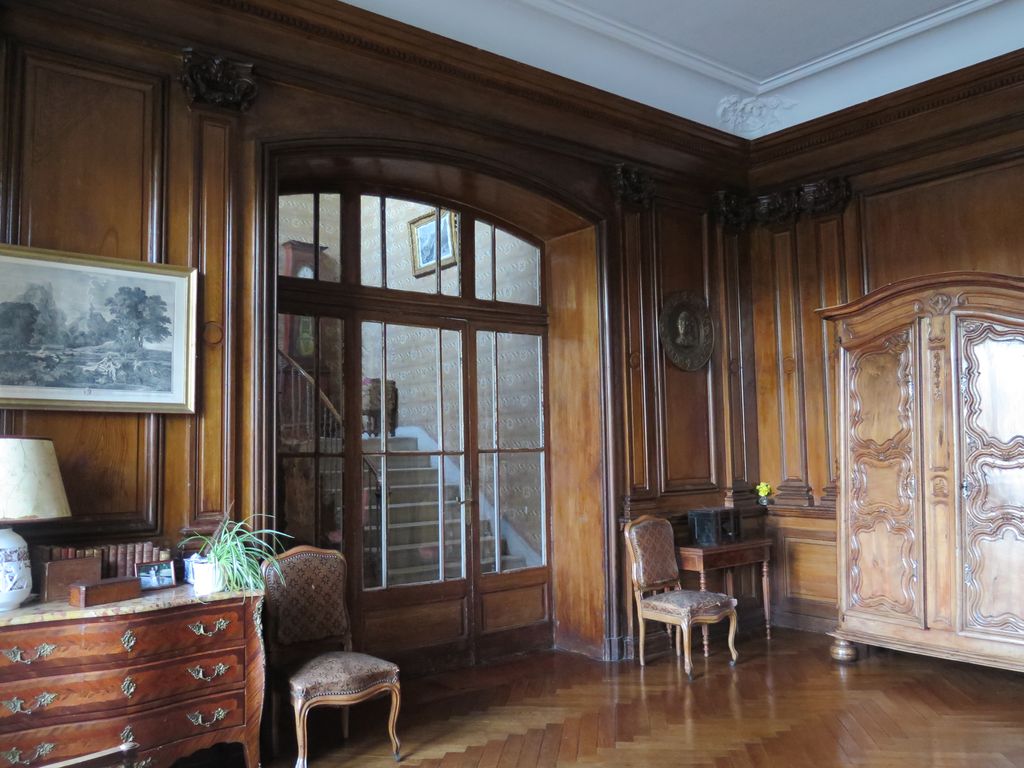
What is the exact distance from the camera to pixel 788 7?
477 centimetres

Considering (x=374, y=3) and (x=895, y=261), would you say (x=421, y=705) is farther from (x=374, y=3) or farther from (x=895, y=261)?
(x=895, y=261)

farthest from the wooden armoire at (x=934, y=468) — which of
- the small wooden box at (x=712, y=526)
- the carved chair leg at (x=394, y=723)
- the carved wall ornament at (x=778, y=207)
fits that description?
the carved chair leg at (x=394, y=723)

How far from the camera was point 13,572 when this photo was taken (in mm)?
2809

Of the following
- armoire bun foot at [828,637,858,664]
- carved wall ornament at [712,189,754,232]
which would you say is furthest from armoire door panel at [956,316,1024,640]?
carved wall ornament at [712,189,754,232]

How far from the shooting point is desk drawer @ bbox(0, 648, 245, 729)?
107 inches

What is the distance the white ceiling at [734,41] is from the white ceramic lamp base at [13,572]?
304 cm

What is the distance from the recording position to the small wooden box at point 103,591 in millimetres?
2873

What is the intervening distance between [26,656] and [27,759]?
34cm

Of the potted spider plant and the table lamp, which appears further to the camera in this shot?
the potted spider plant

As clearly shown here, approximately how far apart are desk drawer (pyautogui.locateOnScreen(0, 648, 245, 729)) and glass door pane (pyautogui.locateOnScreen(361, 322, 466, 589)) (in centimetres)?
170

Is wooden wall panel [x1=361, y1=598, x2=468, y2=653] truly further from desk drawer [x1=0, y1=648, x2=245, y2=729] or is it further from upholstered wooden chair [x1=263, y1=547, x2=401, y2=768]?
desk drawer [x1=0, y1=648, x2=245, y2=729]

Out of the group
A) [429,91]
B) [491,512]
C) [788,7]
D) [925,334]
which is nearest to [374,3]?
[429,91]

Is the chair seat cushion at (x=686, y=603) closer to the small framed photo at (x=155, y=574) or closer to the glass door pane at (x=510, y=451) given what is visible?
the glass door pane at (x=510, y=451)

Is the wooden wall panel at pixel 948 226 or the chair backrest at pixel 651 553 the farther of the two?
the chair backrest at pixel 651 553
